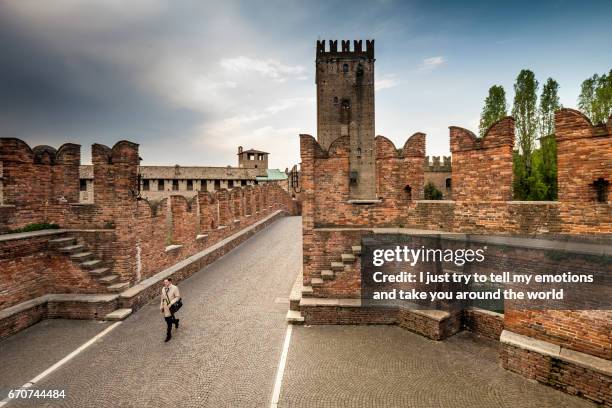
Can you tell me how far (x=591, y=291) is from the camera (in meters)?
5.28

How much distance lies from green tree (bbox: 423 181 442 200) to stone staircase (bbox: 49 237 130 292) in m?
34.1

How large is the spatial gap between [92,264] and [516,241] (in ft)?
35.9

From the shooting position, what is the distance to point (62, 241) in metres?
8.93

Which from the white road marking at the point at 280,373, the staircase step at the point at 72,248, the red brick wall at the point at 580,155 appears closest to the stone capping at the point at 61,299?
the staircase step at the point at 72,248

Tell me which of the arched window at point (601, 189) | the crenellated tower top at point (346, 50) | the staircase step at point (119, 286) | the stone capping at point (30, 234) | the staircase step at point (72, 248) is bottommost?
the staircase step at point (119, 286)

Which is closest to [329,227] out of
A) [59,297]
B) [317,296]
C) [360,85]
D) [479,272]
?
[317,296]

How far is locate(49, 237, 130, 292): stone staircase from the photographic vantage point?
8891mm

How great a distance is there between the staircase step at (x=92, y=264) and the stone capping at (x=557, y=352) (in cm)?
1057

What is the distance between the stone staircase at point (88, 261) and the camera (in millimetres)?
8891

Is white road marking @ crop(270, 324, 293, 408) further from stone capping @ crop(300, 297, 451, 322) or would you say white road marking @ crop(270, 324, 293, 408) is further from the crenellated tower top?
the crenellated tower top

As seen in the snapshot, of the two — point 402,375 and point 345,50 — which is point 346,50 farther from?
point 402,375

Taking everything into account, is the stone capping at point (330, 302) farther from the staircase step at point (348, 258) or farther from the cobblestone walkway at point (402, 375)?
the staircase step at point (348, 258)

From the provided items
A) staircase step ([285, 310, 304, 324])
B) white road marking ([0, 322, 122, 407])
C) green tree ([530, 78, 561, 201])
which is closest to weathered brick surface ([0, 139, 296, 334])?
white road marking ([0, 322, 122, 407])

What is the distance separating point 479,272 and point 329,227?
12.6 ft
